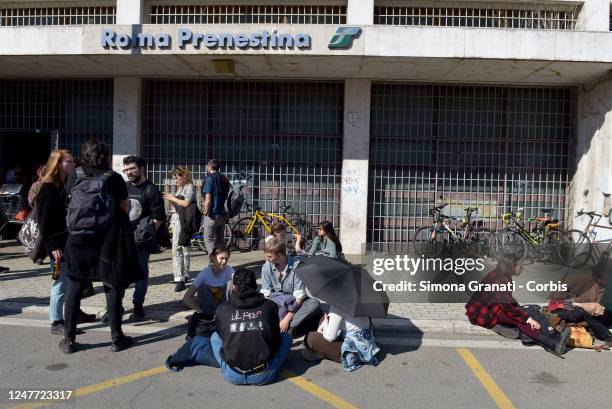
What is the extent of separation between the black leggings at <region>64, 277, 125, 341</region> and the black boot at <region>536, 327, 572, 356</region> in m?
4.37

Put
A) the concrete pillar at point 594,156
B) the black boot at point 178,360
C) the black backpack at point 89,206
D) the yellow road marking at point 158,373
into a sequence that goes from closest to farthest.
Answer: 1. the yellow road marking at point 158,373
2. the black boot at point 178,360
3. the black backpack at point 89,206
4. the concrete pillar at point 594,156

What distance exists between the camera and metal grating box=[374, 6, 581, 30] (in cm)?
1088

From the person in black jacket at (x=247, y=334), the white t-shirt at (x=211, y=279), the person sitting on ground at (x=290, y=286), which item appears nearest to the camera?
the person in black jacket at (x=247, y=334)

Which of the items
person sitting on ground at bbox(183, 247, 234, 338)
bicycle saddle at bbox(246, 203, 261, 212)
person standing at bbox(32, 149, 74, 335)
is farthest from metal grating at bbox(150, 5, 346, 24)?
person sitting on ground at bbox(183, 247, 234, 338)

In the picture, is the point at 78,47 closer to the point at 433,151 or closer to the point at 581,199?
the point at 433,151

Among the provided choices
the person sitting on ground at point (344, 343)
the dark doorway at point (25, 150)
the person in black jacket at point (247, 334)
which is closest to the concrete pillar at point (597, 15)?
the person sitting on ground at point (344, 343)

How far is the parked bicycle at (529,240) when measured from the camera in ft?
32.8

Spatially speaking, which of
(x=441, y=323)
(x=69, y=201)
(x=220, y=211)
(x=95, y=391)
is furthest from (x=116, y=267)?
(x=441, y=323)

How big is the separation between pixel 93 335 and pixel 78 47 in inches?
240

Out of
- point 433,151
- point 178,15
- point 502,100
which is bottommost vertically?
point 433,151

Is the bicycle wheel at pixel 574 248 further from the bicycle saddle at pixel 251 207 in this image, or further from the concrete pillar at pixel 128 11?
the concrete pillar at pixel 128 11

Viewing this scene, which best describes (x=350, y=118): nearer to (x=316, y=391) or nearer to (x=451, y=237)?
(x=451, y=237)

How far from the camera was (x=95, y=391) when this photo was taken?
422 centimetres

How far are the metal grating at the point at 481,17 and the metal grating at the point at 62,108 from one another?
6607mm
